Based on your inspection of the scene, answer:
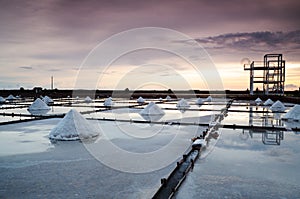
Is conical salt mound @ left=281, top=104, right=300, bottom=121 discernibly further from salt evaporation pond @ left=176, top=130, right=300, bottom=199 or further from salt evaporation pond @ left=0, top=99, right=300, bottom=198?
salt evaporation pond @ left=176, top=130, right=300, bottom=199

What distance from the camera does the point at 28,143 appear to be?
562 centimetres

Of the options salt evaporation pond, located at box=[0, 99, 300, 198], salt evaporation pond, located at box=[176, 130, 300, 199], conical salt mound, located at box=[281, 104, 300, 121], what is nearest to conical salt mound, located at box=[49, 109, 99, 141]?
salt evaporation pond, located at box=[0, 99, 300, 198]

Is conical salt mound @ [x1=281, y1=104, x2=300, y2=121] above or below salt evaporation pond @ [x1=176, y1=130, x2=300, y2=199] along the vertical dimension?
above

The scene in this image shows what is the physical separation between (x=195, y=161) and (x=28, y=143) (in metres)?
3.86

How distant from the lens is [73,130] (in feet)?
20.1

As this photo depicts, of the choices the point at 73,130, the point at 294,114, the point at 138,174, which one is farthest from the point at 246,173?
the point at 294,114

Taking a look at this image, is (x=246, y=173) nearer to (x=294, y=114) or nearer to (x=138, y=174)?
A: (x=138, y=174)

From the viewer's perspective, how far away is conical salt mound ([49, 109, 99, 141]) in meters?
6.00

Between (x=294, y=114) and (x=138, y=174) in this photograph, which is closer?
(x=138, y=174)

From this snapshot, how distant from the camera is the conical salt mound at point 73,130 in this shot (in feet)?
19.7

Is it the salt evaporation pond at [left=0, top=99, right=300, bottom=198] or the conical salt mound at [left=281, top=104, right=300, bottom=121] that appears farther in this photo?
the conical salt mound at [left=281, top=104, right=300, bottom=121]

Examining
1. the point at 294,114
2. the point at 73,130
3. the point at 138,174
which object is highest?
the point at 294,114

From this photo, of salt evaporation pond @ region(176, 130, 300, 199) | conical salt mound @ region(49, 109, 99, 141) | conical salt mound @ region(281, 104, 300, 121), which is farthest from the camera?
conical salt mound @ region(281, 104, 300, 121)

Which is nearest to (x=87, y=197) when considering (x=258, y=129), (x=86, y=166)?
(x=86, y=166)
